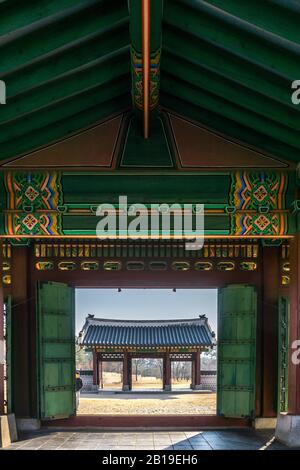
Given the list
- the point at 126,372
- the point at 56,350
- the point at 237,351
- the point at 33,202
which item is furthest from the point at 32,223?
the point at 126,372

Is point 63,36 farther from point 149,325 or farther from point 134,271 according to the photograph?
point 149,325

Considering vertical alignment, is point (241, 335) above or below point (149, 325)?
above

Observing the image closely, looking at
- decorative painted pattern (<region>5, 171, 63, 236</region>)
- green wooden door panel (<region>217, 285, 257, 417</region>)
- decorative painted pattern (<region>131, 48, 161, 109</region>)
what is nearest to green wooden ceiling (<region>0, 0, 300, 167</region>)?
decorative painted pattern (<region>131, 48, 161, 109</region>)

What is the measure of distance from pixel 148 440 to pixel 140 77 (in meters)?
5.30

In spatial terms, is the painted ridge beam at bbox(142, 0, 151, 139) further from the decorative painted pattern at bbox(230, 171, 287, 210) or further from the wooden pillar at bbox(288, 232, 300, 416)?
the wooden pillar at bbox(288, 232, 300, 416)

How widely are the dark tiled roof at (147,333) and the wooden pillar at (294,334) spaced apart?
10.4 metres

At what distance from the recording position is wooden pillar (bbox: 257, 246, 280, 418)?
22.0 feet

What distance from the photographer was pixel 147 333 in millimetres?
16328

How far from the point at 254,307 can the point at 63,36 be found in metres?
5.53

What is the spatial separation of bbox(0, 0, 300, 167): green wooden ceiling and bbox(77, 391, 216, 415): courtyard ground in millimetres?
7586

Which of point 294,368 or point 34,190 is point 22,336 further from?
point 294,368

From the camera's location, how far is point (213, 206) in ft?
16.7
